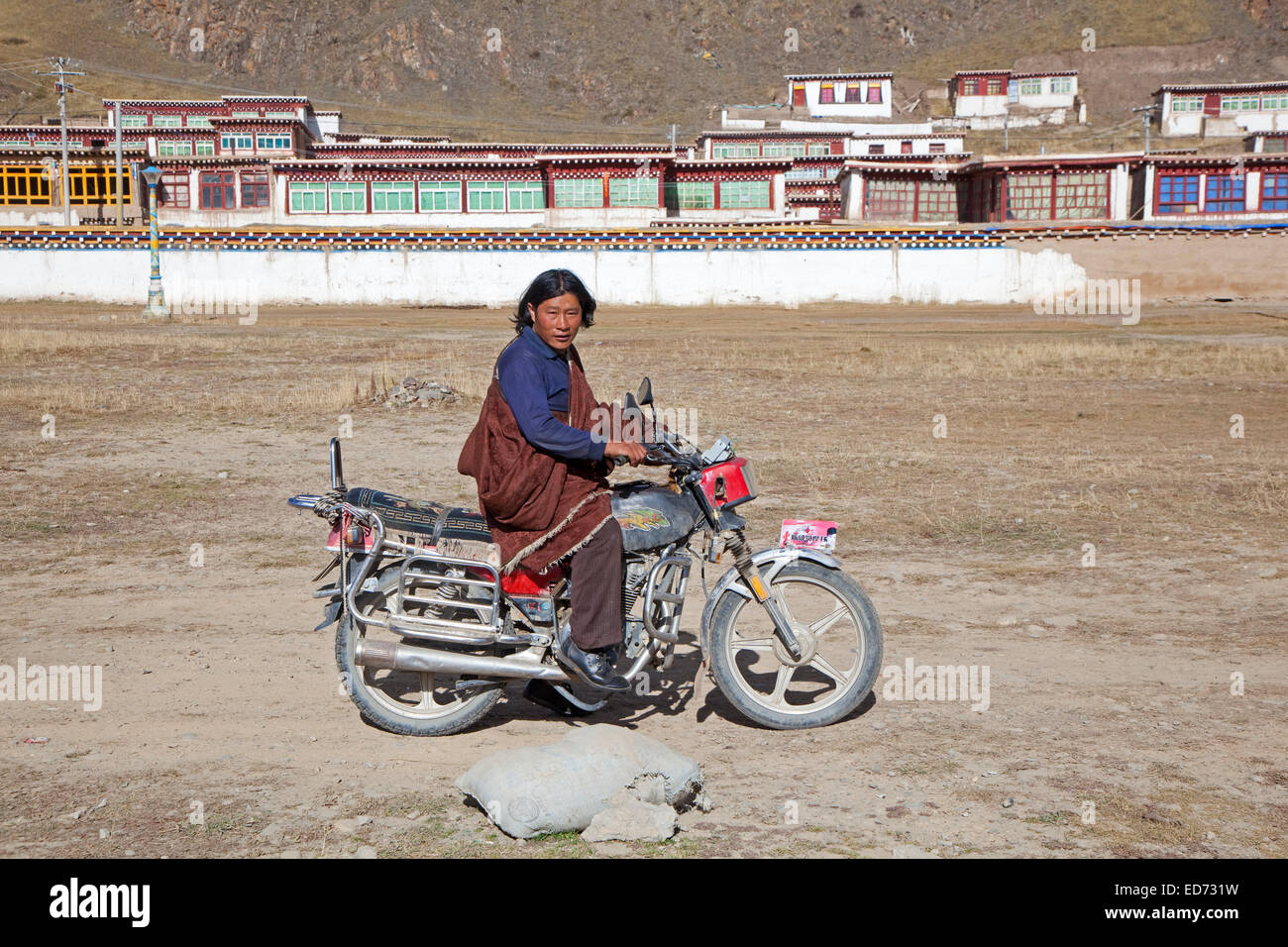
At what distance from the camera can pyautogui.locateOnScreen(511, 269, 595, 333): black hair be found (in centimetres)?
486

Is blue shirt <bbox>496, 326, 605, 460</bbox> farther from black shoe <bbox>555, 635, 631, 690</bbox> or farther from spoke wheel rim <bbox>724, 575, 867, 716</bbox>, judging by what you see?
spoke wheel rim <bbox>724, 575, 867, 716</bbox>

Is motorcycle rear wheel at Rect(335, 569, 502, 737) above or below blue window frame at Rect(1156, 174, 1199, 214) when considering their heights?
below

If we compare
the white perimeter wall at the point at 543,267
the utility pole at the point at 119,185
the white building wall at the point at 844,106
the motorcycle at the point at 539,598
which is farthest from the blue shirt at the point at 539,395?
the white building wall at the point at 844,106

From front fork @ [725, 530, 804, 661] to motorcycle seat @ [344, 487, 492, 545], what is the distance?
106 cm

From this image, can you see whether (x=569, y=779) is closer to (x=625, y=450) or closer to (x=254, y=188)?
(x=625, y=450)

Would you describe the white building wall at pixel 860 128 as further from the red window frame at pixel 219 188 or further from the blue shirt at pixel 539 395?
the blue shirt at pixel 539 395

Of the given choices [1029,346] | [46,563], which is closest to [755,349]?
[1029,346]

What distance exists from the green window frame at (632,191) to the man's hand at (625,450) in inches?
2021

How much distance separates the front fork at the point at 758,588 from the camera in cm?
517

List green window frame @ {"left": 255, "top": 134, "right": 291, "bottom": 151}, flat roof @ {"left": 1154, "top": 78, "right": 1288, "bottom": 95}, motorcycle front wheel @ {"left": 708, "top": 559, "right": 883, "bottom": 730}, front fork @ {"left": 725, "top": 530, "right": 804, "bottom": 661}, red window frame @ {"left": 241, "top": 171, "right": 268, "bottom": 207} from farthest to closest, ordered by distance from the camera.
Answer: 1. flat roof @ {"left": 1154, "top": 78, "right": 1288, "bottom": 95}
2. green window frame @ {"left": 255, "top": 134, "right": 291, "bottom": 151}
3. red window frame @ {"left": 241, "top": 171, "right": 268, "bottom": 207}
4. motorcycle front wheel @ {"left": 708, "top": 559, "right": 883, "bottom": 730}
5. front fork @ {"left": 725, "top": 530, "right": 804, "bottom": 661}

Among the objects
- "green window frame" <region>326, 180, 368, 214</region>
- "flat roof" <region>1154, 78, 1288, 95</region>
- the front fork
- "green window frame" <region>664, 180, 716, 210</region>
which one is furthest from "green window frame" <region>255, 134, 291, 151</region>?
the front fork

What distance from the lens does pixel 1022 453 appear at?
12891 mm

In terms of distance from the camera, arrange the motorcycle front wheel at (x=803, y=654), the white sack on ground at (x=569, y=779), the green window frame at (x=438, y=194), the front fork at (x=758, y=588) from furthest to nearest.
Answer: the green window frame at (x=438, y=194) < the motorcycle front wheel at (x=803, y=654) < the front fork at (x=758, y=588) < the white sack on ground at (x=569, y=779)
